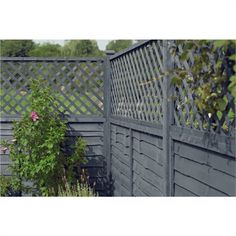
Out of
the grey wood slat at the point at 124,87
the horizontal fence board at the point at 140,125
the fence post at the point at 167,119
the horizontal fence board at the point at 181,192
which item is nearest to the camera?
the horizontal fence board at the point at 181,192

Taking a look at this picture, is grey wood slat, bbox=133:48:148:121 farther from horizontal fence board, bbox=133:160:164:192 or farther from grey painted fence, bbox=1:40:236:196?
horizontal fence board, bbox=133:160:164:192

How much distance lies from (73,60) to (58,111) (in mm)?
667

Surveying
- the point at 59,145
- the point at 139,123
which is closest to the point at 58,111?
the point at 59,145

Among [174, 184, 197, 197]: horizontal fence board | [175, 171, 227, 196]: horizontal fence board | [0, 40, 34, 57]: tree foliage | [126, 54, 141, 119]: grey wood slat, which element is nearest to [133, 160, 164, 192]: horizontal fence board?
[174, 184, 197, 197]: horizontal fence board

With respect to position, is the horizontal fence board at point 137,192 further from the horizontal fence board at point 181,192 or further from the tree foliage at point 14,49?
the tree foliage at point 14,49

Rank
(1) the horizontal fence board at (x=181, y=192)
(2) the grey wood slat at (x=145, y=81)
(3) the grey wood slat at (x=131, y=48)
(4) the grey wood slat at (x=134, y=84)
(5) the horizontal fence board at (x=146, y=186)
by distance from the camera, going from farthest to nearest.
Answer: (4) the grey wood slat at (x=134, y=84) < (3) the grey wood slat at (x=131, y=48) < (2) the grey wood slat at (x=145, y=81) < (5) the horizontal fence board at (x=146, y=186) < (1) the horizontal fence board at (x=181, y=192)

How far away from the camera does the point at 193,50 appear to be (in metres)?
2.81

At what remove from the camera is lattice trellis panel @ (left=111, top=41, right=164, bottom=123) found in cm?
379

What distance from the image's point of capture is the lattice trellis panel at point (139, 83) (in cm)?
379

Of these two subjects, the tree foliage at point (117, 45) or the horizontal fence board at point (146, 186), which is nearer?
the horizontal fence board at point (146, 186)

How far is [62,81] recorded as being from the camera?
605 cm

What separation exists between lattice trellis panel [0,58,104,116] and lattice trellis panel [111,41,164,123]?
0.36 metres

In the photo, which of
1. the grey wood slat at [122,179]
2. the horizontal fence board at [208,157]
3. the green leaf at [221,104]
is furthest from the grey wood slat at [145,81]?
the green leaf at [221,104]

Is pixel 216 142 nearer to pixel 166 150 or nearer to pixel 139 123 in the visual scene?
pixel 166 150
